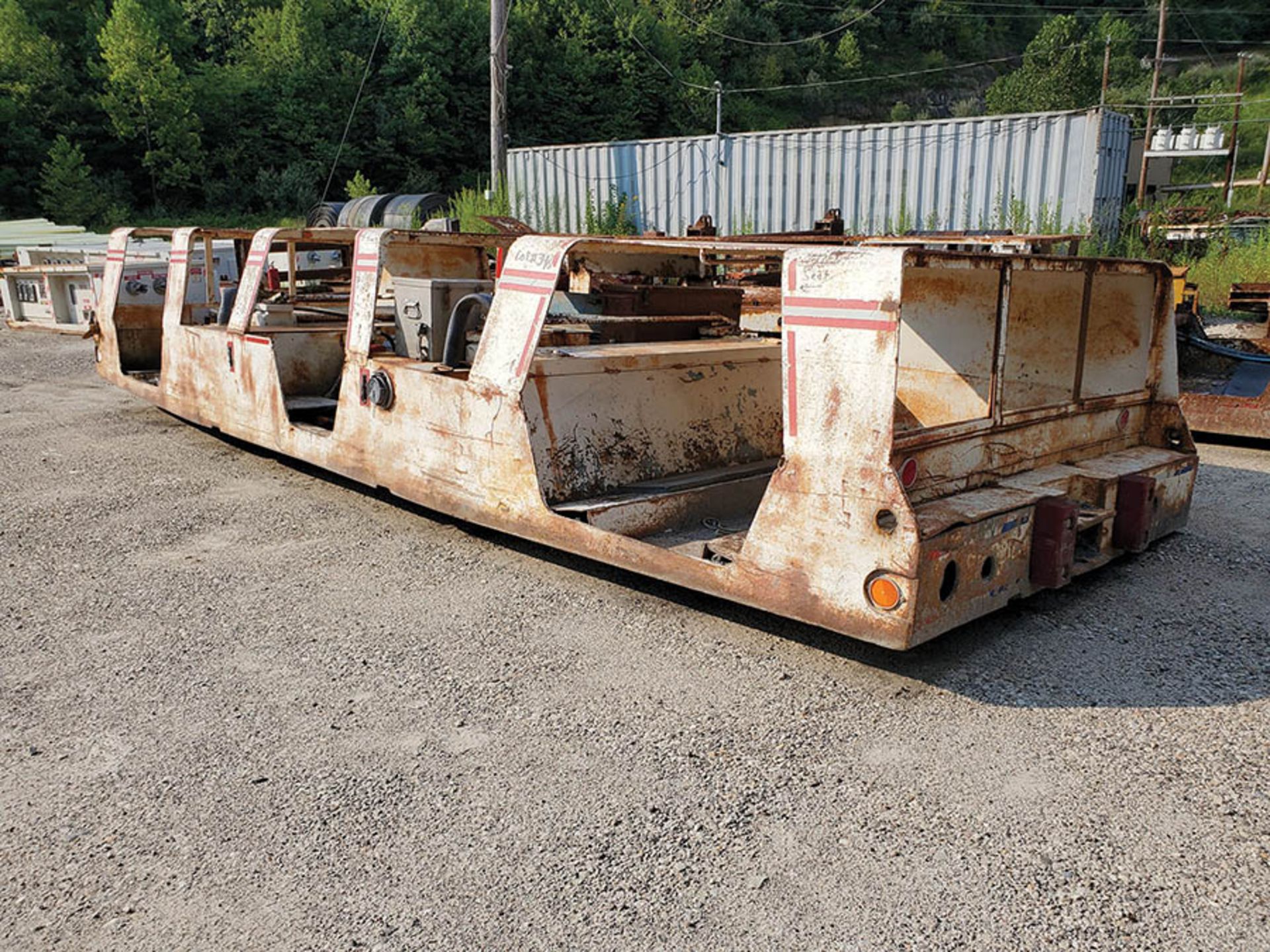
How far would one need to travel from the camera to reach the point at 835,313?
344cm

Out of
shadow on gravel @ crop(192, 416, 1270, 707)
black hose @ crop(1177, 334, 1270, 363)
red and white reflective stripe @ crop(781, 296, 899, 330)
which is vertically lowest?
shadow on gravel @ crop(192, 416, 1270, 707)

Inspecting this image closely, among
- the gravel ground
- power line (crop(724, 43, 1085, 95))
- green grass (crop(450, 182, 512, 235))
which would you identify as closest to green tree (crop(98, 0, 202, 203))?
green grass (crop(450, 182, 512, 235))

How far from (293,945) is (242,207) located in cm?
4238

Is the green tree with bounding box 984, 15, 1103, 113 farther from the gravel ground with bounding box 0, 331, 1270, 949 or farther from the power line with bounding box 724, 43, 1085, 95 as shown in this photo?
the gravel ground with bounding box 0, 331, 1270, 949

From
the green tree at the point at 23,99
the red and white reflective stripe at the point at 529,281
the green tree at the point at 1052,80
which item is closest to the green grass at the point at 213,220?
the green tree at the point at 23,99

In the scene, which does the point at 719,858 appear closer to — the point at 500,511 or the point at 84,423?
the point at 500,511

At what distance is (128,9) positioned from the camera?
41.2 metres

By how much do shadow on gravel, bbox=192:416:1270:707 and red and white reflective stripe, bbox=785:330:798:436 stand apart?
908 mm

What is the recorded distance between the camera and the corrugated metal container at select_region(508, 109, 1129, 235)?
1357 cm

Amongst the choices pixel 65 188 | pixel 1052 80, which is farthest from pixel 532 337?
pixel 1052 80

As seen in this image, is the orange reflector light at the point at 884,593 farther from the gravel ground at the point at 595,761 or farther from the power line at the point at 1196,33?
the power line at the point at 1196,33

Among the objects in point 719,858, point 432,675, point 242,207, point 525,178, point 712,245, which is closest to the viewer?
point 719,858

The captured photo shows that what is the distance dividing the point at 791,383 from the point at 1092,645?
1573 millimetres

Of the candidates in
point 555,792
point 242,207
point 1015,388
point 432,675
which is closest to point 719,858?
point 555,792
